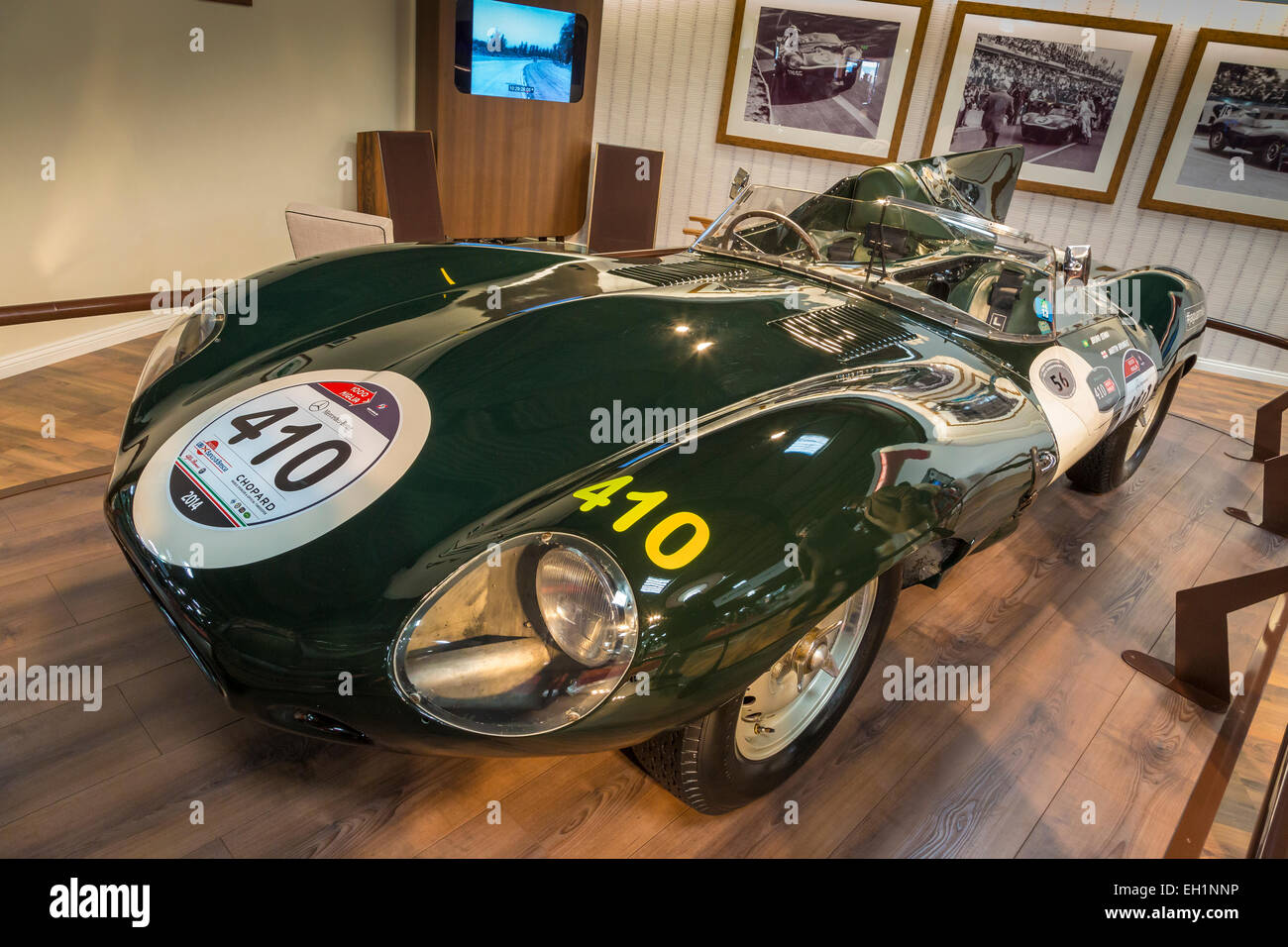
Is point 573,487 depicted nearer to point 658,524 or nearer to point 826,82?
point 658,524

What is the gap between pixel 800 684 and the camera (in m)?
1.66

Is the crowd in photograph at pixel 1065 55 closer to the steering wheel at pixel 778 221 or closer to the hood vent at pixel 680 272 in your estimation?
the steering wheel at pixel 778 221

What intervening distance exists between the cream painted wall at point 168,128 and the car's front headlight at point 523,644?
10.9 feet

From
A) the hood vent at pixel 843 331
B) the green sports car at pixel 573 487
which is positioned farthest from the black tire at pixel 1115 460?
the hood vent at pixel 843 331

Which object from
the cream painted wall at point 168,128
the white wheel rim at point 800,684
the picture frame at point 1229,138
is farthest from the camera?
the picture frame at point 1229,138

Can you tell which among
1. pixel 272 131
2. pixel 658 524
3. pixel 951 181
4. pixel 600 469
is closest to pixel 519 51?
pixel 272 131

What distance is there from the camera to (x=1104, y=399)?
2252 millimetres

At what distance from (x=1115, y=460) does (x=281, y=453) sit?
3090 millimetres

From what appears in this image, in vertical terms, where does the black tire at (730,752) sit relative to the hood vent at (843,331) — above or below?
below

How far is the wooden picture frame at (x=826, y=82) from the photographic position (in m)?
5.99

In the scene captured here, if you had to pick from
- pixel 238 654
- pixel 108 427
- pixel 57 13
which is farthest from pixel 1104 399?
Result: pixel 57 13

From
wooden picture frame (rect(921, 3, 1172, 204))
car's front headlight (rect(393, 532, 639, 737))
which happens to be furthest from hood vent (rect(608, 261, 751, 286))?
wooden picture frame (rect(921, 3, 1172, 204))
